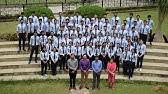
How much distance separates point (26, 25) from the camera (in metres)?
24.7

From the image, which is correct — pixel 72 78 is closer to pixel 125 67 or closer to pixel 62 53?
pixel 62 53

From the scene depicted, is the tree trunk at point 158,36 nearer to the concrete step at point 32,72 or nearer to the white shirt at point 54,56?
the concrete step at point 32,72

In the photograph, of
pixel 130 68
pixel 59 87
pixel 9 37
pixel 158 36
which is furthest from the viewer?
pixel 158 36

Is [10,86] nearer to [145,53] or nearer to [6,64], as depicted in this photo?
[6,64]

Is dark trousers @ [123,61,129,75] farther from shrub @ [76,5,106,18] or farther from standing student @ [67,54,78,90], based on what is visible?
shrub @ [76,5,106,18]

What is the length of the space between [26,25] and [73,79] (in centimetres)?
406

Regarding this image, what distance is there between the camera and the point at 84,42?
23891 millimetres

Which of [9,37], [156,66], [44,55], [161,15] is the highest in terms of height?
[161,15]

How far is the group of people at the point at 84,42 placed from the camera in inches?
920

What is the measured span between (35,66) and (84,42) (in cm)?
281

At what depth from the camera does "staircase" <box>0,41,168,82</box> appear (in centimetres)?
2394

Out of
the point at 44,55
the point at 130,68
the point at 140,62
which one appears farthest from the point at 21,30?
the point at 140,62

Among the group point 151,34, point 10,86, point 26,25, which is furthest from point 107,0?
point 10,86

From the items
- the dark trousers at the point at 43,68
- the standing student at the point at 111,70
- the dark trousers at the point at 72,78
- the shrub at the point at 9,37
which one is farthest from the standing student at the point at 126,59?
the shrub at the point at 9,37
